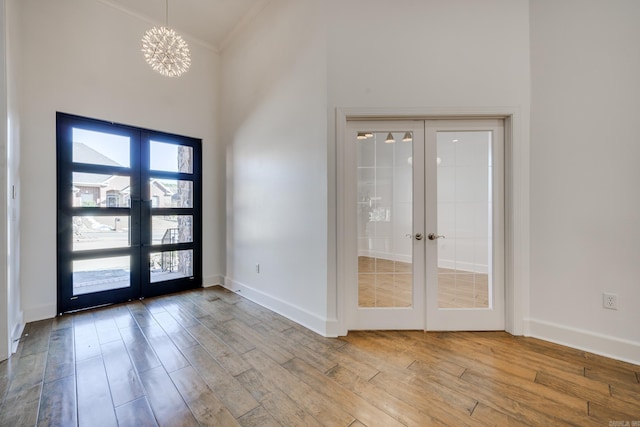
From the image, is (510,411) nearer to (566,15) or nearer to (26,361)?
(566,15)

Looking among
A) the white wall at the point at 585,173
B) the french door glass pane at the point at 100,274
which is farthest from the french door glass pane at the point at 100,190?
the white wall at the point at 585,173

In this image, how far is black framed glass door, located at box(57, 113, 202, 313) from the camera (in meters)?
3.08

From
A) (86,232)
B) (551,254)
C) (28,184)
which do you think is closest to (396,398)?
(551,254)

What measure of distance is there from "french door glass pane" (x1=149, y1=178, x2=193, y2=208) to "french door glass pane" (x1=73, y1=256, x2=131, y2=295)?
902 mm

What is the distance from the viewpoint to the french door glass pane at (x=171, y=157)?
3717 millimetres

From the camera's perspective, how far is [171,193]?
12.7 feet

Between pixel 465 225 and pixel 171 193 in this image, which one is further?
pixel 171 193

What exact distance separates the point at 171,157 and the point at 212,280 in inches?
82.6

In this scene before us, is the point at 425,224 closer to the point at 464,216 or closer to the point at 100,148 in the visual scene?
the point at 464,216

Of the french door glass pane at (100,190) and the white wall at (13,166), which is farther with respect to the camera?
the french door glass pane at (100,190)

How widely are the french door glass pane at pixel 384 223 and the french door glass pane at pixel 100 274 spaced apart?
129 inches

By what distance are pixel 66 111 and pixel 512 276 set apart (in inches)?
211

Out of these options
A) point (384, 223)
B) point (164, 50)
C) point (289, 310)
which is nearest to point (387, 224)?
point (384, 223)

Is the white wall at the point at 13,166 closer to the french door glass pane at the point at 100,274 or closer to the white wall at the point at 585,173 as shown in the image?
the french door glass pane at the point at 100,274
